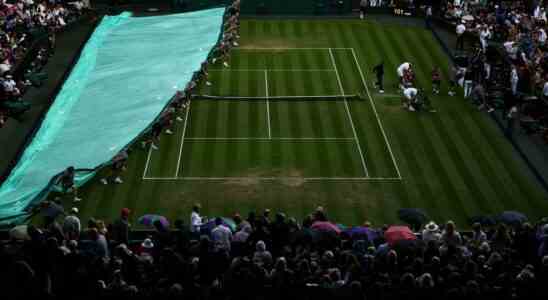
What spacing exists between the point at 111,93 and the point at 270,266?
2206 cm

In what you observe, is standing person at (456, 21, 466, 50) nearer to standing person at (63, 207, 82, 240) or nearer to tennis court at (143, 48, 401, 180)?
tennis court at (143, 48, 401, 180)

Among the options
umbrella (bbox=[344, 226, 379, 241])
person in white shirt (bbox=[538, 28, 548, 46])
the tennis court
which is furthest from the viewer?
person in white shirt (bbox=[538, 28, 548, 46])

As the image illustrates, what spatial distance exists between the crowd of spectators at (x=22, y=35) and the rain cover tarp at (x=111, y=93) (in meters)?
1.81

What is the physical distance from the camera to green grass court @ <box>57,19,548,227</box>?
1355 inches

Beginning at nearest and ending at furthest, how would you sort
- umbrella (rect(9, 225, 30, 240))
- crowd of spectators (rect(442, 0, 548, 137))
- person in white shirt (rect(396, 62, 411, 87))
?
umbrella (rect(9, 225, 30, 240)) < crowd of spectators (rect(442, 0, 548, 137)) < person in white shirt (rect(396, 62, 411, 87))

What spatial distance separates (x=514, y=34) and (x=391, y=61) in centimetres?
639

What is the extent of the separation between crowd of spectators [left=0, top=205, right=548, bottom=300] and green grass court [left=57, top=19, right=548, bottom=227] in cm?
744

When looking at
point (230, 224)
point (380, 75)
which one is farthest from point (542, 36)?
point (230, 224)

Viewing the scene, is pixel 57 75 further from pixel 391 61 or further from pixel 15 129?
pixel 391 61

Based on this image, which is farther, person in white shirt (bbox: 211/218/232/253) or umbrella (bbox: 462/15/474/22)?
umbrella (bbox: 462/15/474/22)

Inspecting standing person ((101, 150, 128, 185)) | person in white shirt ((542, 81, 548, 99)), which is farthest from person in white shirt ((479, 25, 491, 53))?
standing person ((101, 150, 128, 185))

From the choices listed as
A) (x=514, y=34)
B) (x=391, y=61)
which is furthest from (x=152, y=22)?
(x=514, y=34)

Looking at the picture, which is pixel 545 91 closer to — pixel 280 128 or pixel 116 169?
pixel 280 128

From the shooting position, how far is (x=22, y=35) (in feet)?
164
